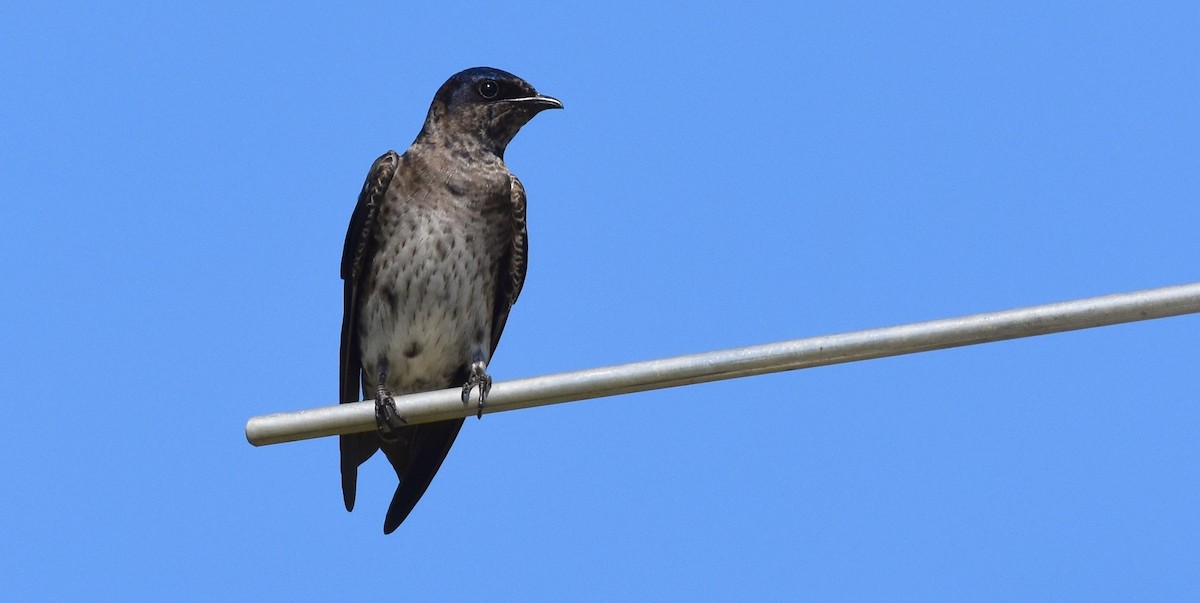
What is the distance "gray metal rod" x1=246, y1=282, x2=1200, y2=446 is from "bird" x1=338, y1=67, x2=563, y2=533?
7.94 feet

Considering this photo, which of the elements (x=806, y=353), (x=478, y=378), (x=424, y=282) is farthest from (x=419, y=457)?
(x=806, y=353)

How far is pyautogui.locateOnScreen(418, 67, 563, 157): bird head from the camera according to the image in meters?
9.19

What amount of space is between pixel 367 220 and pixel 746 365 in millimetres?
3902

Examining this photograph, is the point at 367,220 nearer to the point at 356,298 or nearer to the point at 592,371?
the point at 356,298

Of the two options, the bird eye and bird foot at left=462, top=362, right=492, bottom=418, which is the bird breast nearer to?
bird foot at left=462, top=362, right=492, bottom=418

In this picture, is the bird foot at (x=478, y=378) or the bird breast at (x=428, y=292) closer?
the bird foot at (x=478, y=378)

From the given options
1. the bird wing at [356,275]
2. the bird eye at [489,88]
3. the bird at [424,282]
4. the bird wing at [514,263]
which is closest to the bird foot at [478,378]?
the bird at [424,282]

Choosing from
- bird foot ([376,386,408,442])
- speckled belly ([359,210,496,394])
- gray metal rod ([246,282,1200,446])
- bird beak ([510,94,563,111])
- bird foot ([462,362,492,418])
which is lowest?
gray metal rod ([246,282,1200,446])

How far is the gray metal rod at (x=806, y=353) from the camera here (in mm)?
4816

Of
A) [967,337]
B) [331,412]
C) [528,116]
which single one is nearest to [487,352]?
[528,116]

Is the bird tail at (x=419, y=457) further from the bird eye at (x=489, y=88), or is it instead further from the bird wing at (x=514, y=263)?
the bird eye at (x=489, y=88)

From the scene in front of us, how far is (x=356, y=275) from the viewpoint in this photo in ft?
28.7

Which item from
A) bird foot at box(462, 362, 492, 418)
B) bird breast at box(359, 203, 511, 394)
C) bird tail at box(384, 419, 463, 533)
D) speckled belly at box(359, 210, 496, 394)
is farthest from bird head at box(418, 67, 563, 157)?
bird tail at box(384, 419, 463, 533)

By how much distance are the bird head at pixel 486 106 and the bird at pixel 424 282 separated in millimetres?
104
